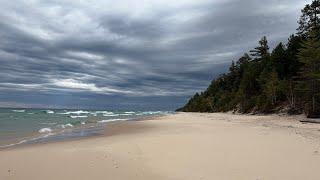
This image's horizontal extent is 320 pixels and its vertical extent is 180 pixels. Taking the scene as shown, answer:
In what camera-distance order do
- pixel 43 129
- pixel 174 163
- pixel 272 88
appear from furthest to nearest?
pixel 272 88 → pixel 43 129 → pixel 174 163

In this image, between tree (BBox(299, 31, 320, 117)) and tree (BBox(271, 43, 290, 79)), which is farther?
tree (BBox(271, 43, 290, 79))

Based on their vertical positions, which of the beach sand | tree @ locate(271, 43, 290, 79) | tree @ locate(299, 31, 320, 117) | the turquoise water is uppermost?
tree @ locate(271, 43, 290, 79)

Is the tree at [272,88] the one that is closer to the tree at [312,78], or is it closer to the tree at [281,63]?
the tree at [281,63]

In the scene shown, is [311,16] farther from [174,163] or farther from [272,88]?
[174,163]

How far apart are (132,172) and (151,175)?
56 cm

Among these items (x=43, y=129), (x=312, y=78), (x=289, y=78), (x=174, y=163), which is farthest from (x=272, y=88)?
(x=174, y=163)

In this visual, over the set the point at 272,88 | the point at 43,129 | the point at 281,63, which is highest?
the point at 281,63

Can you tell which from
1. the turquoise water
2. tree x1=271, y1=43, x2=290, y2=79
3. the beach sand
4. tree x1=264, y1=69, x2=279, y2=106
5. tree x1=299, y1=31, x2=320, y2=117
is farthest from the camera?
tree x1=271, y1=43, x2=290, y2=79

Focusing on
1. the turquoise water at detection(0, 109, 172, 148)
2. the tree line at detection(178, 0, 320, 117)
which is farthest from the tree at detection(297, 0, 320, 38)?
the turquoise water at detection(0, 109, 172, 148)

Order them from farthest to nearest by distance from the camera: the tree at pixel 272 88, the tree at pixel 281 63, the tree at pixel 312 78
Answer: the tree at pixel 281 63 → the tree at pixel 272 88 → the tree at pixel 312 78

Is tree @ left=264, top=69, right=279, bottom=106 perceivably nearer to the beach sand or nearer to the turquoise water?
the turquoise water

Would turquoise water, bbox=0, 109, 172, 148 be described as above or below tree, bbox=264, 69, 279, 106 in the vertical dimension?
below

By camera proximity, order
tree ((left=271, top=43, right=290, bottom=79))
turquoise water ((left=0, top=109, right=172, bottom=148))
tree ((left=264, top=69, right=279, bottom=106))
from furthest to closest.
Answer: tree ((left=271, top=43, right=290, bottom=79)), tree ((left=264, top=69, right=279, bottom=106)), turquoise water ((left=0, top=109, right=172, bottom=148))

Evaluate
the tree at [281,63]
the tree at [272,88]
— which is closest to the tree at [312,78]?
the tree at [272,88]
